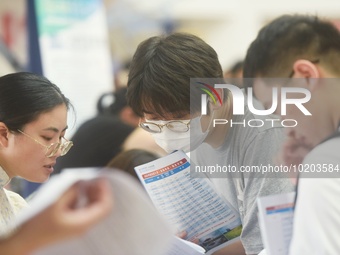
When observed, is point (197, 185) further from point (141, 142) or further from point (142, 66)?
point (141, 142)

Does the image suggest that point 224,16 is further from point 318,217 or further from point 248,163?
point 318,217

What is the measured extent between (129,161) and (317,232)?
3.40ft

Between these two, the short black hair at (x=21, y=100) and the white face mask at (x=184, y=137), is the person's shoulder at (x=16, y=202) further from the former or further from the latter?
the white face mask at (x=184, y=137)

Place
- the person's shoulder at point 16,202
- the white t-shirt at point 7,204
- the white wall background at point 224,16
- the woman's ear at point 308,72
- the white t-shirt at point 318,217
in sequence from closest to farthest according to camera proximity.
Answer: the white t-shirt at point 318,217 → the woman's ear at point 308,72 → the white t-shirt at point 7,204 → the person's shoulder at point 16,202 → the white wall background at point 224,16

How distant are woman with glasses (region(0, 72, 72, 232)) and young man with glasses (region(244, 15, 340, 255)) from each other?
509mm

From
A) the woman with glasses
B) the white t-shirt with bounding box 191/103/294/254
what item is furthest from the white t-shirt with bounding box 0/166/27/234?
the white t-shirt with bounding box 191/103/294/254

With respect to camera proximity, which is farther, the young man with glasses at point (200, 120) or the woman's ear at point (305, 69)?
the young man with glasses at point (200, 120)

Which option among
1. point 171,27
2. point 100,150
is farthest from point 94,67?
point 171,27

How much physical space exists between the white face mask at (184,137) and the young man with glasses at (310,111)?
7.0 inches

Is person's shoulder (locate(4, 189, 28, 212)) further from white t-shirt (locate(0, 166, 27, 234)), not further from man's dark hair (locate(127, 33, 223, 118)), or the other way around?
man's dark hair (locate(127, 33, 223, 118))

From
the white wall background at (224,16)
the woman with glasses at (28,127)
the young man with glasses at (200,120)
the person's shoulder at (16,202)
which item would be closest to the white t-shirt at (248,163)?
the young man with glasses at (200,120)

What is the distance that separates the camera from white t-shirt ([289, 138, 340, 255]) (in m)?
1.21

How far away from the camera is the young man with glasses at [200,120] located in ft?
5.19

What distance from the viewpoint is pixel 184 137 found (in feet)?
5.44
